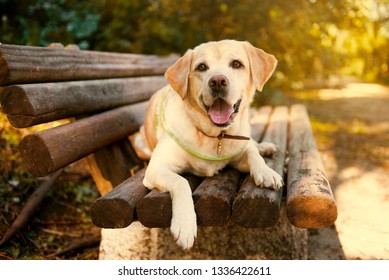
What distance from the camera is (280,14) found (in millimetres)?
7195

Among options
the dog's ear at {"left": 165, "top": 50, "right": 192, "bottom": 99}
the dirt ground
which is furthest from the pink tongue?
the dirt ground

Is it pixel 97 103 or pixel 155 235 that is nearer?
pixel 155 235

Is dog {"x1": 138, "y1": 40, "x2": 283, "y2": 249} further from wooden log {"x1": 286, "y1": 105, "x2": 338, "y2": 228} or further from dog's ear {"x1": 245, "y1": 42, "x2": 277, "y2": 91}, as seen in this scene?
wooden log {"x1": 286, "y1": 105, "x2": 338, "y2": 228}

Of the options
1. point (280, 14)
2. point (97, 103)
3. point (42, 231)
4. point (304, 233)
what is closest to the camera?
point (304, 233)

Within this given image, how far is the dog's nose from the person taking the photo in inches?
97.1

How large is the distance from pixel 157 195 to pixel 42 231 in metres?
1.76

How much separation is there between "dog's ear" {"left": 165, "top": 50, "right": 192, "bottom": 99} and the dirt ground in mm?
1728

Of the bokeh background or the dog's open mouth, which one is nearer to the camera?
the dog's open mouth

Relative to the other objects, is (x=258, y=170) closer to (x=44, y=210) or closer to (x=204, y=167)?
(x=204, y=167)

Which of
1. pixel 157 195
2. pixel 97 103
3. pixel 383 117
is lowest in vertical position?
pixel 383 117

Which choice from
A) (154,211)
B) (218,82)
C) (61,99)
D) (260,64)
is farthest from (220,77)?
(61,99)

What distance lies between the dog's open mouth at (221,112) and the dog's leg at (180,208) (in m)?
0.45

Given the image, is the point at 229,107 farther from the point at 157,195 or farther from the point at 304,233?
the point at 304,233

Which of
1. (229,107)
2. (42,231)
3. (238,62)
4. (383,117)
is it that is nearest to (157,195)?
(229,107)
